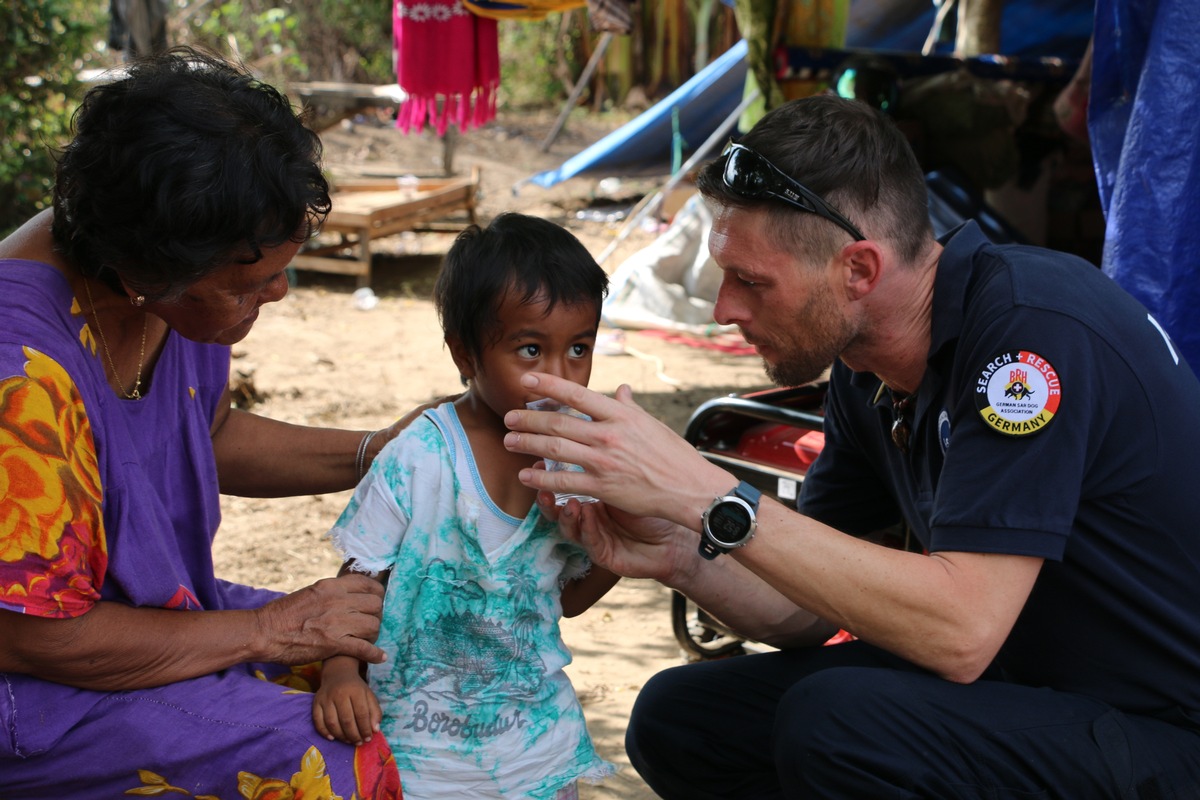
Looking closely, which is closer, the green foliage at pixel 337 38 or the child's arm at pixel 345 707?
the child's arm at pixel 345 707

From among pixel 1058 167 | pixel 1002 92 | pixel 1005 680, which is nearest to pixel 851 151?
pixel 1005 680

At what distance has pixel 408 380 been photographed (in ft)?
23.8

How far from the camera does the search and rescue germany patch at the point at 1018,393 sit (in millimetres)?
1925

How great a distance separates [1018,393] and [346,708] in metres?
1.31

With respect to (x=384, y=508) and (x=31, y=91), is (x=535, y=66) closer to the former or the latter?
(x=31, y=91)

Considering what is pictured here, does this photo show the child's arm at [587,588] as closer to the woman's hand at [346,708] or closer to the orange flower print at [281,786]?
the woman's hand at [346,708]

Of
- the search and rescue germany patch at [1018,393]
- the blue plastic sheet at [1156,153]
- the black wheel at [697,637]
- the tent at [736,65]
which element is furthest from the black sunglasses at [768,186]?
the tent at [736,65]

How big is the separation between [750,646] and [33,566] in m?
2.47

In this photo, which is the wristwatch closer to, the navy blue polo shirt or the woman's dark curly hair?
the navy blue polo shirt

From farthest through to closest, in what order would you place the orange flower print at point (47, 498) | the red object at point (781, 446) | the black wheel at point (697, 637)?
the black wheel at point (697, 637)
the red object at point (781, 446)
the orange flower print at point (47, 498)

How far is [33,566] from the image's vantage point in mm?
1782

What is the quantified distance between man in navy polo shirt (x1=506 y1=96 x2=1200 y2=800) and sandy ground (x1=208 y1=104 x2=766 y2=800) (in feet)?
4.42

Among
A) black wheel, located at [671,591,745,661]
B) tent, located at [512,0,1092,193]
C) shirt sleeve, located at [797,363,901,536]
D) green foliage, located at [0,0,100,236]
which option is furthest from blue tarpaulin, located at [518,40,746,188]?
shirt sleeve, located at [797,363,901,536]

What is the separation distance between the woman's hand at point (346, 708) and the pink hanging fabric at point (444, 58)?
5.64 meters
